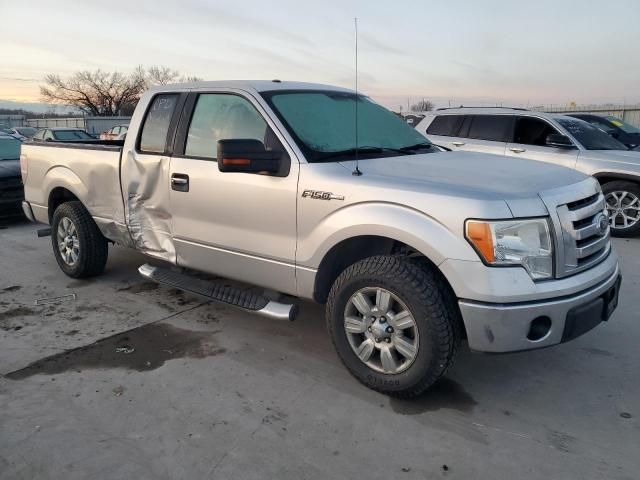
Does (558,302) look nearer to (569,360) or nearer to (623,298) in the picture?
(569,360)

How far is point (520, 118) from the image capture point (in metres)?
8.17

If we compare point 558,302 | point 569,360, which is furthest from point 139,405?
point 569,360

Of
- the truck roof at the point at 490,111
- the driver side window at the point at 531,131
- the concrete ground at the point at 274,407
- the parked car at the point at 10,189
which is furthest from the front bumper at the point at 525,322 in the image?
the parked car at the point at 10,189

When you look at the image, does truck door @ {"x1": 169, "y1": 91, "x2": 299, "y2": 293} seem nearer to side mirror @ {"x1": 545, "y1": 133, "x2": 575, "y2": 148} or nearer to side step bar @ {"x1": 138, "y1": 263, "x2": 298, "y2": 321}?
side step bar @ {"x1": 138, "y1": 263, "x2": 298, "y2": 321}

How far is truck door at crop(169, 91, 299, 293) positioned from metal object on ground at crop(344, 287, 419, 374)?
57cm

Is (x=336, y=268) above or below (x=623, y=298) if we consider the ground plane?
above

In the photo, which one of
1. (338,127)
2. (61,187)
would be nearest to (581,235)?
(338,127)

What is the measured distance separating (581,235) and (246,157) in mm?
2020

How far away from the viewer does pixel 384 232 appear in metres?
3.04

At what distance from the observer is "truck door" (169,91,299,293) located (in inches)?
140

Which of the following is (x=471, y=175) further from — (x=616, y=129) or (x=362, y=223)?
(x=616, y=129)

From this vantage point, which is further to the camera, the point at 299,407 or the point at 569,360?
the point at 569,360

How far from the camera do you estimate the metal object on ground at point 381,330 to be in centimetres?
304

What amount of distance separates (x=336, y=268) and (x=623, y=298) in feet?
9.92
